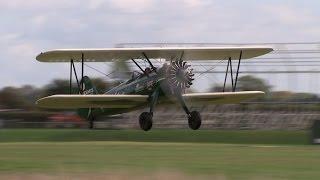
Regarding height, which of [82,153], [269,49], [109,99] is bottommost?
[82,153]

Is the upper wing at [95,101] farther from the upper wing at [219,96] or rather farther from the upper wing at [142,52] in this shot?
the upper wing at [219,96]

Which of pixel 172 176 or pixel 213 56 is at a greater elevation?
pixel 213 56

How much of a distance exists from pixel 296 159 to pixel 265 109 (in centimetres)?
2834

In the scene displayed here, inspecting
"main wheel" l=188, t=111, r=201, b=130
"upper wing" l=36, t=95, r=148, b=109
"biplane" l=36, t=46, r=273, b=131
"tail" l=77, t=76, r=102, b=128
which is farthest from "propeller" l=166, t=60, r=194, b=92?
"tail" l=77, t=76, r=102, b=128

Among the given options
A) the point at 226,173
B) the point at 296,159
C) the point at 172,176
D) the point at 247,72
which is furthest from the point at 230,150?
the point at 247,72

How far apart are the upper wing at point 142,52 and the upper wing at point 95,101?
2.26 metres

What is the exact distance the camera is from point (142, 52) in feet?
111

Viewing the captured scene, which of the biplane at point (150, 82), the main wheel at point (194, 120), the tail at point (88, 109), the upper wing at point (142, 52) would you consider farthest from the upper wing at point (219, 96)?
the tail at point (88, 109)

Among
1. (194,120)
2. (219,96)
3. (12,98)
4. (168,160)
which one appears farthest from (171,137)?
(12,98)

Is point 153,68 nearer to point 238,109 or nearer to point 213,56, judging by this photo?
point 213,56

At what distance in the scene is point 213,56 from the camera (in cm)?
3631

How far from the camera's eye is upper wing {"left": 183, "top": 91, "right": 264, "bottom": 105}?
111 ft

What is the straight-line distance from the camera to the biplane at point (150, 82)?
32.5 meters

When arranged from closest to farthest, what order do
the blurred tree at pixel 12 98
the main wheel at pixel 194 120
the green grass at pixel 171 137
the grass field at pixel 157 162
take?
1. the grass field at pixel 157 162
2. the green grass at pixel 171 137
3. the main wheel at pixel 194 120
4. the blurred tree at pixel 12 98
